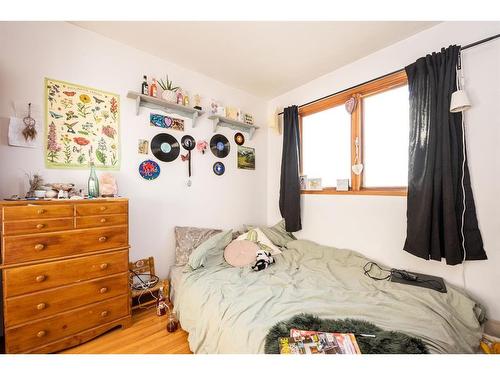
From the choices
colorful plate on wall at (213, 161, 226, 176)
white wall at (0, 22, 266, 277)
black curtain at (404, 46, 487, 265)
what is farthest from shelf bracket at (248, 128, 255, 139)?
black curtain at (404, 46, 487, 265)

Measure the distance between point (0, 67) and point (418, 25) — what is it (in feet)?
10.6

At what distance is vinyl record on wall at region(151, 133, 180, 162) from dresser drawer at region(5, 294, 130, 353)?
1.32 m

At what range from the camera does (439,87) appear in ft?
5.24

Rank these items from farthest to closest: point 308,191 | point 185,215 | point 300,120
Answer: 1. point 300,120
2. point 308,191
3. point 185,215

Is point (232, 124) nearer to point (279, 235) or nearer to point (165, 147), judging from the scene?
point (165, 147)

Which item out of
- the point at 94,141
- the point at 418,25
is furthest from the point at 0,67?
the point at 418,25

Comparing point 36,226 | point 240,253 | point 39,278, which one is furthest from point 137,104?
point 240,253

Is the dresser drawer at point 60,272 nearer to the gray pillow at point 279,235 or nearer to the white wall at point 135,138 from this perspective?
the white wall at point 135,138

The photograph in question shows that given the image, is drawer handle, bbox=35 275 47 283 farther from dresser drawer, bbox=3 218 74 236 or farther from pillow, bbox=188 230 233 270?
pillow, bbox=188 230 233 270

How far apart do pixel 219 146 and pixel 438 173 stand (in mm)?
2153

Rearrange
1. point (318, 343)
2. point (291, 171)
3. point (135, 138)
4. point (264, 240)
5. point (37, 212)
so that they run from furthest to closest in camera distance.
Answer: point (291, 171), point (264, 240), point (135, 138), point (37, 212), point (318, 343)

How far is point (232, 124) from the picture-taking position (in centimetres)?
270
